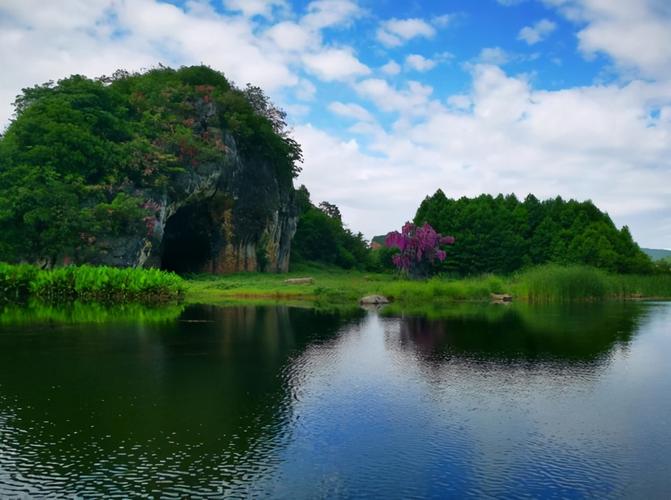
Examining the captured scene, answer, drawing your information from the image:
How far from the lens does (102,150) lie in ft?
123

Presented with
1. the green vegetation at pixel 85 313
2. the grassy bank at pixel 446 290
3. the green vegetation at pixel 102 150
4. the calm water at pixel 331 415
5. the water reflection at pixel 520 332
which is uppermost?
the green vegetation at pixel 102 150

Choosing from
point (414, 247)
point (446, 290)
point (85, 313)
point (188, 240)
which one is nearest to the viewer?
point (85, 313)

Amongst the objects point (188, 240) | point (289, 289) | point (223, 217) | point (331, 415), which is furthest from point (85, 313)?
point (188, 240)

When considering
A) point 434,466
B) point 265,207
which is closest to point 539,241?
point 265,207

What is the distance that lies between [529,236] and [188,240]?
3277 centimetres

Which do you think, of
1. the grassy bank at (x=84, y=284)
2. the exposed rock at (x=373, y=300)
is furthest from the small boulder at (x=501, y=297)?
the grassy bank at (x=84, y=284)

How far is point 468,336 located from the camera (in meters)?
17.9

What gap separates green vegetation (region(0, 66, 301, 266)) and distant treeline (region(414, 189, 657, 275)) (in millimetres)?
20791

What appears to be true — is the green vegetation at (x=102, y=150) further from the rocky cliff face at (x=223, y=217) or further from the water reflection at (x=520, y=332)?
the water reflection at (x=520, y=332)

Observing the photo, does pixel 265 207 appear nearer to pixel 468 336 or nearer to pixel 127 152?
pixel 127 152

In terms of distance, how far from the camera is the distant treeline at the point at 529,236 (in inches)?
2095

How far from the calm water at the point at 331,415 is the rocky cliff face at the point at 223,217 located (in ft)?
83.2

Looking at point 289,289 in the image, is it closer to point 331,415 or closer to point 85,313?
point 85,313

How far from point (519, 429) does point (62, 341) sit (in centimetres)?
1203
